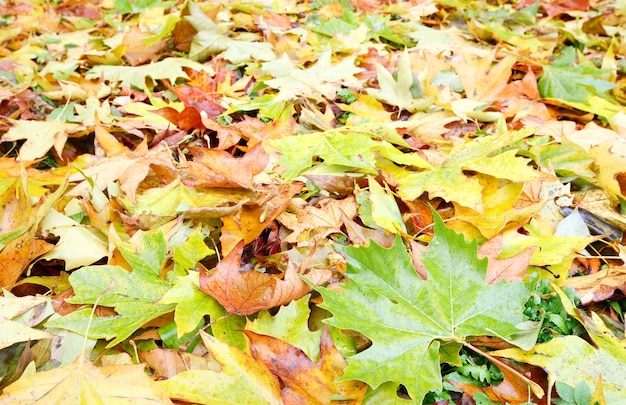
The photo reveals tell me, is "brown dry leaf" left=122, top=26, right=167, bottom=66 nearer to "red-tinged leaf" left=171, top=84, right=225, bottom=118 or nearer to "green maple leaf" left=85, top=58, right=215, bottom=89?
"green maple leaf" left=85, top=58, right=215, bottom=89

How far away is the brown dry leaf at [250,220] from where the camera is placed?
3.49 ft

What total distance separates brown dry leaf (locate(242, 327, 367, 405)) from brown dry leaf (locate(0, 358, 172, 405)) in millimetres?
183

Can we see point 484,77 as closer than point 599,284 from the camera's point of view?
No

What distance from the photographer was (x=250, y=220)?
1101mm

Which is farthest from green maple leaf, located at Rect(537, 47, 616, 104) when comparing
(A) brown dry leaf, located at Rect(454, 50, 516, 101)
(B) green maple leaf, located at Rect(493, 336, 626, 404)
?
(B) green maple leaf, located at Rect(493, 336, 626, 404)

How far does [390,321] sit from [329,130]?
29.5 inches

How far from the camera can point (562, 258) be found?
97 cm

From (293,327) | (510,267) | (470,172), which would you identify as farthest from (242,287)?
(470,172)

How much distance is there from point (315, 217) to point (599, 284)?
64 cm

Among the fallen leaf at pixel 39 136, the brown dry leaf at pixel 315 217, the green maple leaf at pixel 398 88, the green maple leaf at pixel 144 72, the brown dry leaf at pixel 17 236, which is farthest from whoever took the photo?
the green maple leaf at pixel 144 72

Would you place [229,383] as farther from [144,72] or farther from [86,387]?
[144,72]

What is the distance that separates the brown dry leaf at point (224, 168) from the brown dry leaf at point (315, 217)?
0.45 feet

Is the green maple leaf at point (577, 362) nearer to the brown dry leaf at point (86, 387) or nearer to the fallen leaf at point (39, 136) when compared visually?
the brown dry leaf at point (86, 387)

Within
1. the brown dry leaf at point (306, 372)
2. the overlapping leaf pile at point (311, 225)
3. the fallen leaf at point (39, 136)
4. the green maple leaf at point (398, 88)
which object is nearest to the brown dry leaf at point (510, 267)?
the overlapping leaf pile at point (311, 225)
